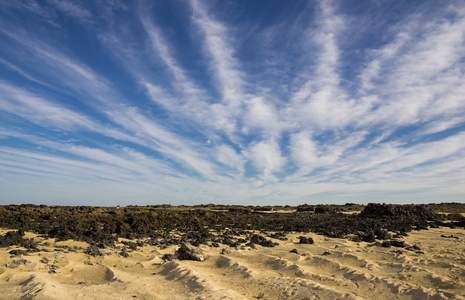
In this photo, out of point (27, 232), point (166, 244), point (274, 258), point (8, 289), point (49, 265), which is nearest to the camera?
point (8, 289)

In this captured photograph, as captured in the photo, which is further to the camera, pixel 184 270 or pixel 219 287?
pixel 184 270

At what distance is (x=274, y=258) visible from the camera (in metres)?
8.51

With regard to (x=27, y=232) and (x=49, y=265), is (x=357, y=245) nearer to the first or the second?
(x=49, y=265)

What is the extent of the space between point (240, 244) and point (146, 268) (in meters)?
4.87

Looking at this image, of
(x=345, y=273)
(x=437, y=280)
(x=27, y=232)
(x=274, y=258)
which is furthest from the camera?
(x=27, y=232)

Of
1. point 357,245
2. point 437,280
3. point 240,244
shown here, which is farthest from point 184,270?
point 357,245

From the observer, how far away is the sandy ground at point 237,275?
547 centimetres

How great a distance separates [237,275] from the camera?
7016 mm

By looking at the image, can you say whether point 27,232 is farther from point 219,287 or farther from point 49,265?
point 219,287

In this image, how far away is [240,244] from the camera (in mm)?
11641

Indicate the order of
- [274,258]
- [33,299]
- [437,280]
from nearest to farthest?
[33,299]
[437,280]
[274,258]

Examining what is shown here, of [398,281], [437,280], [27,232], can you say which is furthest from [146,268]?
[27,232]

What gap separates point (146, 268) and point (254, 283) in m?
3.36

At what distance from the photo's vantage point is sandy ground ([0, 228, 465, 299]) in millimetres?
5469
